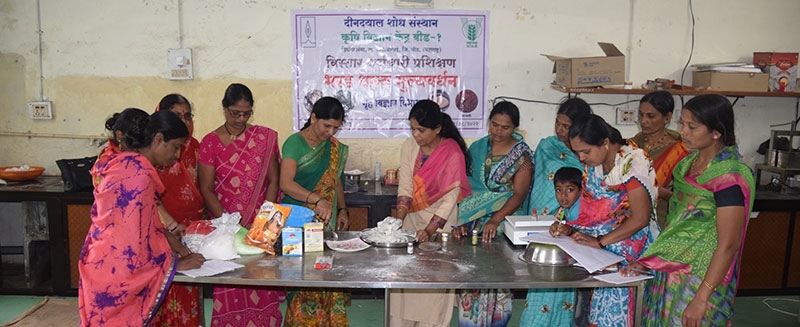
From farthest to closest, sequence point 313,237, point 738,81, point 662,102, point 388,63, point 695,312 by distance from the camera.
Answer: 1. point 388,63
2. point 738,81
3. point 662,102
4. point 313,237
5. point 695,312

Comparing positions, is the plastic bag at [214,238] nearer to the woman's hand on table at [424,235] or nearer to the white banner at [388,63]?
the woman's hand on table at [424,235]

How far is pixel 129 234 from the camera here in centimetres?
223

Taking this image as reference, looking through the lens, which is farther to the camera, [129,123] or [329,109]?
[329,109]

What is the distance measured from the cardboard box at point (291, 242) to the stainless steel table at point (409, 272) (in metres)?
0.04

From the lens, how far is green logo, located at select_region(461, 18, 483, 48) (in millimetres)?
4828

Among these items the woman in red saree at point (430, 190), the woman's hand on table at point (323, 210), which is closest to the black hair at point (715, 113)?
the woman in red saree at point (430, 190)

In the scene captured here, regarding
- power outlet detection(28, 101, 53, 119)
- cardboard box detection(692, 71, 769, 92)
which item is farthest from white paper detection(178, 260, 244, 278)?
cardboard box detection(692, 71, 769, 92)

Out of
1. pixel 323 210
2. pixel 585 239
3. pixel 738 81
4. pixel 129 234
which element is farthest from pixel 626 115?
pixel 129 234

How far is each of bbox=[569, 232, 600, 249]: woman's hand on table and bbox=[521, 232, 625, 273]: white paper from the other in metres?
0.02

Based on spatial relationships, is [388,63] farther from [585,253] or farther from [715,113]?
[715,113]

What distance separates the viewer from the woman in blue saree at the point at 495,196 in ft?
10.6

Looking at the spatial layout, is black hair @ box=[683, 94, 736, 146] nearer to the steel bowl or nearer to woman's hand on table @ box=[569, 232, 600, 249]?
woman's hand on table @ box=[569, 232, 600, 249]

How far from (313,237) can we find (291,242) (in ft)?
0.36

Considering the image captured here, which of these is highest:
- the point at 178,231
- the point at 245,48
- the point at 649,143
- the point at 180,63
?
the point at 245,48
